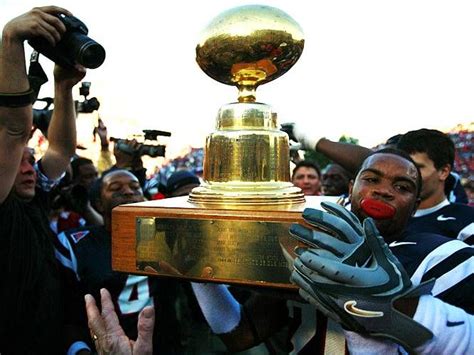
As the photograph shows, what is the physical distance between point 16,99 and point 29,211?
859mm

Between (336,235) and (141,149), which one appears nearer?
(336,235)

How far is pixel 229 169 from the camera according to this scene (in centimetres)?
116

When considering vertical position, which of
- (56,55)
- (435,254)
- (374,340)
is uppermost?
(56,55)

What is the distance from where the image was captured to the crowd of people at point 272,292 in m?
0.94

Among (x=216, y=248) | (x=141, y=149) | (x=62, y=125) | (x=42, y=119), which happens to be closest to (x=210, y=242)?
(x=216, y=248)

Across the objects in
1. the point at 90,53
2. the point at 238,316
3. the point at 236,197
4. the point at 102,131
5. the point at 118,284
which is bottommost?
the point at 118,284

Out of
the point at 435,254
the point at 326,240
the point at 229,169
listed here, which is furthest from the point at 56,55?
the point at 435,254

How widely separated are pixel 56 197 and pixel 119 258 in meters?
3.06

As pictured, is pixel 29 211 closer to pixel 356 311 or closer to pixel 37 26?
pixel 37 26

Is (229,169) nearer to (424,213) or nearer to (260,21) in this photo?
(260,21)

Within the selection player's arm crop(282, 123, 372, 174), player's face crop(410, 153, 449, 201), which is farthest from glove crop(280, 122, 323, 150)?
player's face crop(410, 153, 449, 201)

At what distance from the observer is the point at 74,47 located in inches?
49.0

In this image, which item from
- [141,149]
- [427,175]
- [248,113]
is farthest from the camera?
[141,149]

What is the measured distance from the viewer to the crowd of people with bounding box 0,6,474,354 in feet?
3.10
